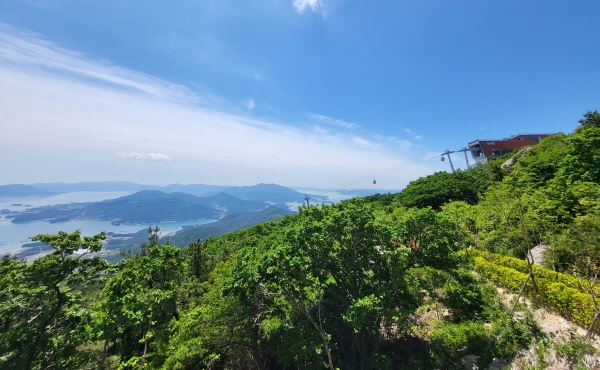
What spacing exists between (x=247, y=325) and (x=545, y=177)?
103ft

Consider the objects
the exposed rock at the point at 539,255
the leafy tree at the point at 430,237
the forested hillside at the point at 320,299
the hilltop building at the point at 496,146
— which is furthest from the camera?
the hilltop building at the point at 496,146

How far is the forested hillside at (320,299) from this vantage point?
30.6 ft

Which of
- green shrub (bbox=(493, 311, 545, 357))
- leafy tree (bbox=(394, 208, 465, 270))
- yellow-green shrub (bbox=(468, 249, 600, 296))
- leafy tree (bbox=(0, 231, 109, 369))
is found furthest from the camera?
yellow-green shrub (bbox=(468, 249, 600, 296))

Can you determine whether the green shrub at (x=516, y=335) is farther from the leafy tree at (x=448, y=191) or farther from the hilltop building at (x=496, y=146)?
the hilltop building at (x=496, y=146)

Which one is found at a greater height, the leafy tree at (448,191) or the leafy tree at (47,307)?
the leafy tree at (448,191)

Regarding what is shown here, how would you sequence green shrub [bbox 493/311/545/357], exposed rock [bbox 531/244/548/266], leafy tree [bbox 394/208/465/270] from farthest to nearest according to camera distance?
exposed rock [bbox 531/244/548/266]
leafy tree [bbox 394/208/465/270]
green shrub [bbox 493/311/545/357]

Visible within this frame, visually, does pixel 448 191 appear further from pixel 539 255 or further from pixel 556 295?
pixel 556 295

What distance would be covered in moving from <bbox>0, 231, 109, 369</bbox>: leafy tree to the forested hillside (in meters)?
0.04

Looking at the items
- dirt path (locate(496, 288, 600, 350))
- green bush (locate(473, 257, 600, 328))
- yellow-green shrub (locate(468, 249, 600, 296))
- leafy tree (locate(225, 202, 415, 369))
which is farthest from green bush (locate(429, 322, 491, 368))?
yellow-green shrub (locate(468, 249, 600, 296))

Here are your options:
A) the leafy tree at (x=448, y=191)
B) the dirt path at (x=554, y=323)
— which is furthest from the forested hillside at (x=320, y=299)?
the leafy tree at (x=448, y=191)

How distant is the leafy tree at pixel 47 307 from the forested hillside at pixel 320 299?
4 centimetres

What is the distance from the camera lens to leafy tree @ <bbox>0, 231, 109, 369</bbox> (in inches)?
339

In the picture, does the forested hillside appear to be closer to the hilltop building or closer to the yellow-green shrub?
the yellow-green shrub

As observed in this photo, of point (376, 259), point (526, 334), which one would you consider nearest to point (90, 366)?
point (376, 259)
